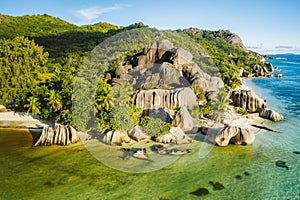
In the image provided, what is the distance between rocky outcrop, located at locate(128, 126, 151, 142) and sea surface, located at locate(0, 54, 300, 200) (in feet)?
15.1

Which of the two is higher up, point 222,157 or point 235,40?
point 235,40

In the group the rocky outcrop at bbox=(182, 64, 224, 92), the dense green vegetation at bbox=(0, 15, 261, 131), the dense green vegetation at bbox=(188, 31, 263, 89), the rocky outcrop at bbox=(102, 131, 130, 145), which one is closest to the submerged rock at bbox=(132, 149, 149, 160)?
the rocky outcrop at bbox=(102, 131, 130, 145)

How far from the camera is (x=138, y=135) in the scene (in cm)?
2650

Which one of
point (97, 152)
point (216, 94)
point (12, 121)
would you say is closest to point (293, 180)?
point (97, 152)

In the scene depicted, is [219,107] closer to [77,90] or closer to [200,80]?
[200,80]

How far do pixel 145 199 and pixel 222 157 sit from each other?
8.99m

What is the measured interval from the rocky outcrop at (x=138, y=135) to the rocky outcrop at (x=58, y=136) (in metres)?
5.68

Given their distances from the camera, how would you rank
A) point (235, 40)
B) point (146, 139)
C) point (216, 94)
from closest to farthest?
point (146, 139) → point (216, 94) → point (235, 40)

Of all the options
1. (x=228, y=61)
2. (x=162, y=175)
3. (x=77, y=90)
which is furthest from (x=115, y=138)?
(x=228, y=61)

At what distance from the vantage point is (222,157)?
22.7m

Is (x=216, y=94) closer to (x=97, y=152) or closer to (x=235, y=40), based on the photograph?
(x=97, y=152)

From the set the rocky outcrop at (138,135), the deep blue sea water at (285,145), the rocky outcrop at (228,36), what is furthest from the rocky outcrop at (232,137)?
the rocky outcrop at (228,36)

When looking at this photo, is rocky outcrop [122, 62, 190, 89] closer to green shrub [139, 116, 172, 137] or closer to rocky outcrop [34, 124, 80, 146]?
green shrub [139, 116, 172, 137]

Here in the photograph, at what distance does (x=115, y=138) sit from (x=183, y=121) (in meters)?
7.70
